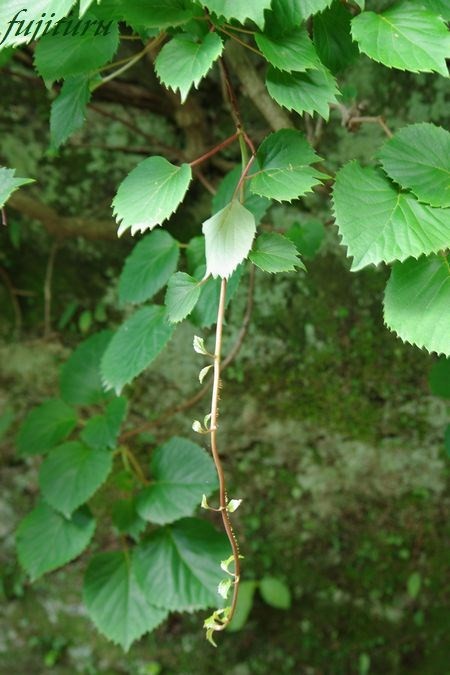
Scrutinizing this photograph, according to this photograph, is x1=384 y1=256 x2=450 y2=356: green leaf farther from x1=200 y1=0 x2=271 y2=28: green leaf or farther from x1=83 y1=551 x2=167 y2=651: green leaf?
x1=83 y1=551 x2=167 y2=651: green leaf

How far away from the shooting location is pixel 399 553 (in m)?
1.42

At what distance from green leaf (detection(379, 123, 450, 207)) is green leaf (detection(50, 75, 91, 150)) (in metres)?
0.34

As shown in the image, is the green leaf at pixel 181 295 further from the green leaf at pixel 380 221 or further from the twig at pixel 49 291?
the twig at pixel 49 291

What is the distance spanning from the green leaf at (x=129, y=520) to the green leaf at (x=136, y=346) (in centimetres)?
29

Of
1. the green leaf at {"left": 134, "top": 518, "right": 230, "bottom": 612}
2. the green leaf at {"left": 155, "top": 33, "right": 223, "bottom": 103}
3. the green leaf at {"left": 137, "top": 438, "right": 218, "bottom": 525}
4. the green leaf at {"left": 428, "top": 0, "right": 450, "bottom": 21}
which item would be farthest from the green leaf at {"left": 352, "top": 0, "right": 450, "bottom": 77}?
the green leaf at {"left": 134, "top": 518, "right": 230, "bottom": 612}

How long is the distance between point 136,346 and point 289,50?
0.42 m

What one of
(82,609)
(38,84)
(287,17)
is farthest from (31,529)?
(287,17)

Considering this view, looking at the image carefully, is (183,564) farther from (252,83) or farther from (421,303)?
(252,83)

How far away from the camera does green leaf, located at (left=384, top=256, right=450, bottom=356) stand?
0.63m

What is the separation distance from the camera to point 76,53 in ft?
2.33

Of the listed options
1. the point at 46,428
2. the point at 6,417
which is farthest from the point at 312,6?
the point at 6,417

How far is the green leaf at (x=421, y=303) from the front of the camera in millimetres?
627

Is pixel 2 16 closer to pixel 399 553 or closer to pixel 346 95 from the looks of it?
pixel 346 95

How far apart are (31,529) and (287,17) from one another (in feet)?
2.83
